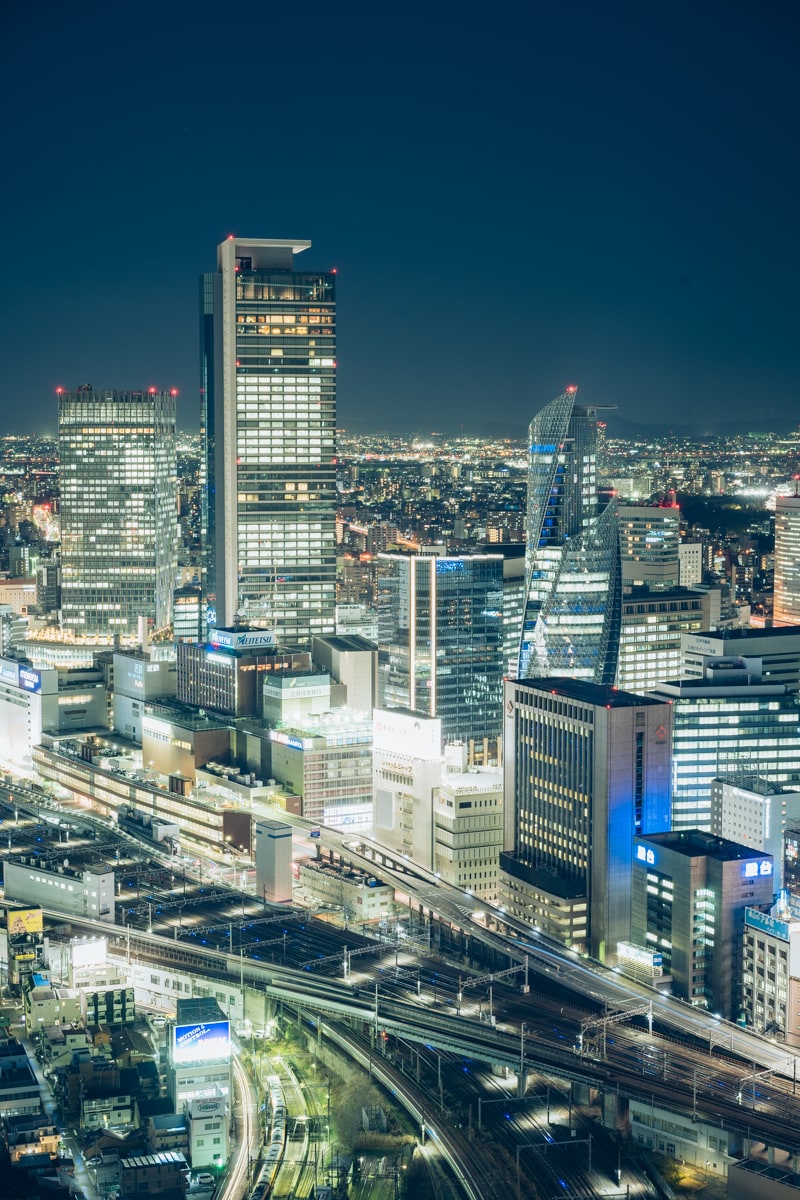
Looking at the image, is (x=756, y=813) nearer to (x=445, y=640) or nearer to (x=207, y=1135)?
(x=445, y=640)

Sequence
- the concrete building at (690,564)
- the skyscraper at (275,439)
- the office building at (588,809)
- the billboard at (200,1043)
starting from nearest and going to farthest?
the billboard at (200,1043), the office building at (588,809), the skyscraper at (275,439), the concrete building at (690,564)

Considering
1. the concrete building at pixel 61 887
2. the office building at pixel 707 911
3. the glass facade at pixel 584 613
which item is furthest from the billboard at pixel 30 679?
the office building at pixel 707 911

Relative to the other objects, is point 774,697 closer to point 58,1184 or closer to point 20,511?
point 58,1184

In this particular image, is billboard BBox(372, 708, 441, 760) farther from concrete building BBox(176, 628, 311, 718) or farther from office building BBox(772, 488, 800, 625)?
office building BBox(772, 488, 800, 625)

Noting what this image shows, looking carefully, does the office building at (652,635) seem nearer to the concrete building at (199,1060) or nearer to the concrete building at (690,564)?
the concrete building at (690,564)

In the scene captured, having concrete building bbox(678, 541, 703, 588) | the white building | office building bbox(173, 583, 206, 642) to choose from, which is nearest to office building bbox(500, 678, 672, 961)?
the white building

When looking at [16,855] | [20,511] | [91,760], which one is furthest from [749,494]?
[16,855]

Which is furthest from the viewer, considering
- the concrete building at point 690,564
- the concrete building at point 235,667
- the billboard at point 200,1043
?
the concrete building at point 690,564

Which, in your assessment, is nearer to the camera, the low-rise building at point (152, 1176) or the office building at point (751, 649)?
the low-rise building at point (152, 1176)
